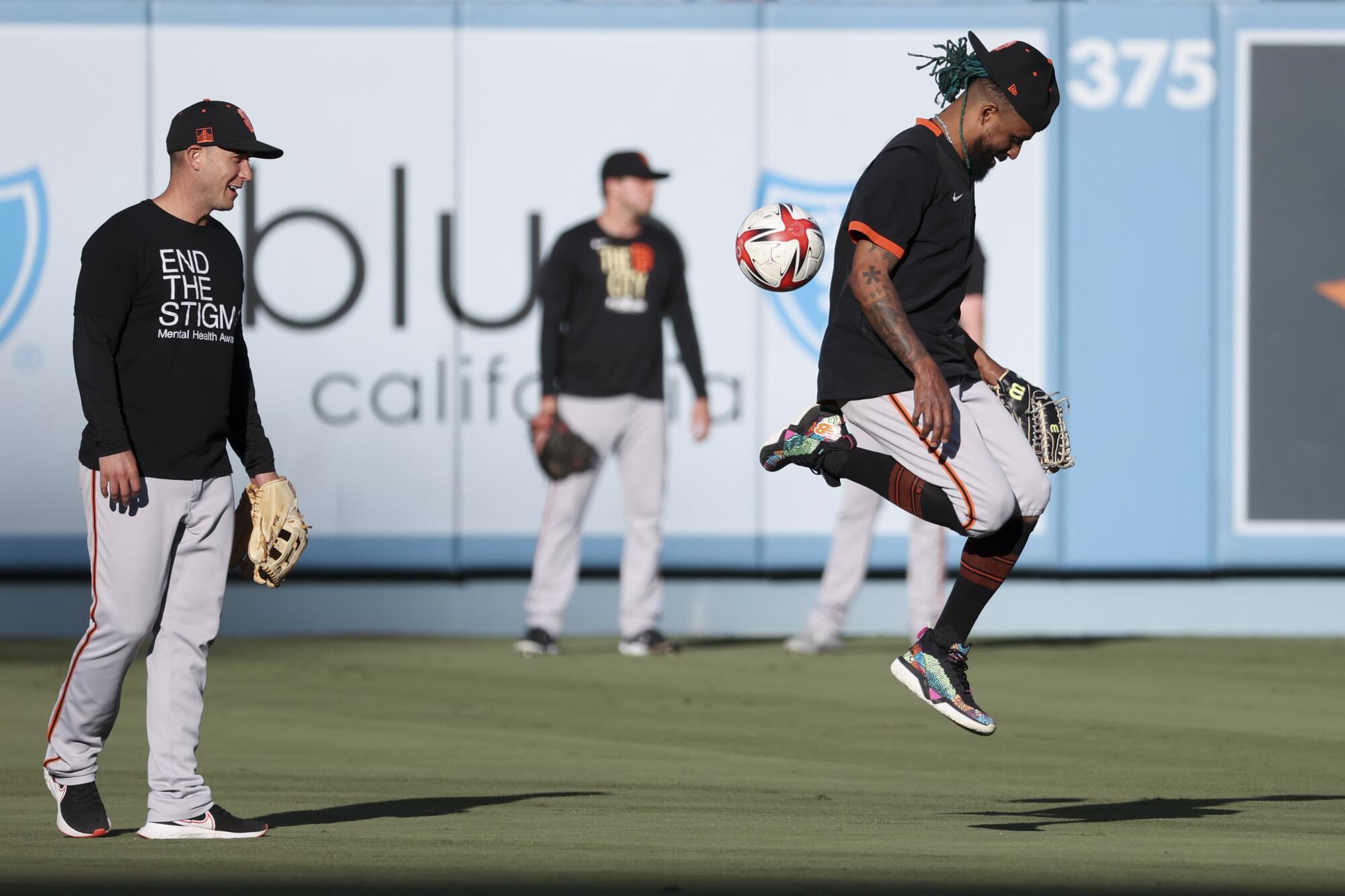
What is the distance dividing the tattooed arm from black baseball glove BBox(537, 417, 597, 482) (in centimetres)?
552

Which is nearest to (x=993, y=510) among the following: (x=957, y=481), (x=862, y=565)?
(x=957, y=481)

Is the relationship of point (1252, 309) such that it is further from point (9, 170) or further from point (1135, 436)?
point (9, 170)

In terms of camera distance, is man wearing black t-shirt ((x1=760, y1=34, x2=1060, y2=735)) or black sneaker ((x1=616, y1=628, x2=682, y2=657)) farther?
black sneaker ((x1=616, y1=628, x2=682, y2=657))

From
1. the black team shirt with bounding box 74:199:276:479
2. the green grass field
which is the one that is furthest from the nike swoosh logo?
the black team shirt with bounding box 74:199:276:479

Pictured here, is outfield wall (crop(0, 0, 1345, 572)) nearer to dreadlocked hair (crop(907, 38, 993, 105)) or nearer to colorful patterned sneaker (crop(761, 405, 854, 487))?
colorful patterned sneaker (crop(761, 405, 854, 487))

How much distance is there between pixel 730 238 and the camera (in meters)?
13.1

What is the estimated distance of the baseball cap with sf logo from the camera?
5.89m

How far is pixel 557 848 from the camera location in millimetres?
5906

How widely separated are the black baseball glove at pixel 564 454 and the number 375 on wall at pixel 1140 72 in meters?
4.08

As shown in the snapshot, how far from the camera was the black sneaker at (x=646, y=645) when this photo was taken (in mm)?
11758

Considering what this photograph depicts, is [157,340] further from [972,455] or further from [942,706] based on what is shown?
[942,706]

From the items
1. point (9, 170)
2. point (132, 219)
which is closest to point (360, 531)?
point (9, 170)

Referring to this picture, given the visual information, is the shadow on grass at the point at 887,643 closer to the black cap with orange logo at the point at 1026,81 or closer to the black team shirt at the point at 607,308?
the black team shirt at the point at 607,308

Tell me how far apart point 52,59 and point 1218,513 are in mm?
8010
